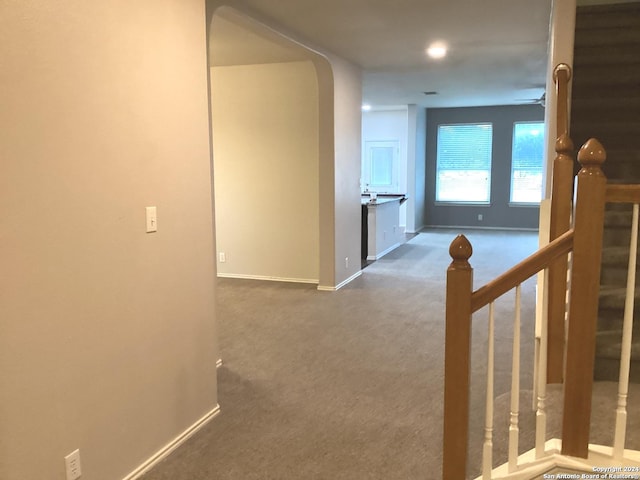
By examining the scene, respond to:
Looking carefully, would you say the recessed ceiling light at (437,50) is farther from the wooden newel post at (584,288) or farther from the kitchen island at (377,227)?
the wooden newel post at (584,288)

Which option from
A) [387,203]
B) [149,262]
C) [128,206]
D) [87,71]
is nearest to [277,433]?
[149,262]

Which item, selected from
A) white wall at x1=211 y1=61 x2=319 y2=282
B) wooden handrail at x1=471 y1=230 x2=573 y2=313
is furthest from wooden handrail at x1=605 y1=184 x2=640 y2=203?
white wall at x1=211 y1=61 x2=319 y2=282

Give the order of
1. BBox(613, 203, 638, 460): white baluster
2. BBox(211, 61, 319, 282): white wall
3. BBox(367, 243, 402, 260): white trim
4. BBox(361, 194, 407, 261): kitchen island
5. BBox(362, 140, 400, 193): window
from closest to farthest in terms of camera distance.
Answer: BBox(613, 203, 638, 460): white baluster, BBox(211, 61, 319, 282): white wall, BBox(361, 194, 407, 261): kitchen island, BBox(367, 243, 402, 260): white trim, BBox(362, 140, 400, 193): window

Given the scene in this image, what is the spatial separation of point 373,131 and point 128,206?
9.97 m

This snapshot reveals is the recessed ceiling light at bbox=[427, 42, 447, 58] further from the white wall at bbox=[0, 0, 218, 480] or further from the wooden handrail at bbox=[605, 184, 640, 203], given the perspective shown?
the wooden handrail at bbox=[605, 184, 640, 203]

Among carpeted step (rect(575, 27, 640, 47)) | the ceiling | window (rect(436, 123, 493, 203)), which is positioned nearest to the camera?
the ceiling

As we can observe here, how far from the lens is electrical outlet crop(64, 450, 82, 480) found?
2.07m

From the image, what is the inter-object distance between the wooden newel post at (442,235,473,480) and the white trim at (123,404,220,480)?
4.78 ft

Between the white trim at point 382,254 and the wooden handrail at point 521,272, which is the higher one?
the wooden handrail at point 521,272

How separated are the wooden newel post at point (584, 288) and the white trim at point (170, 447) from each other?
1.87m

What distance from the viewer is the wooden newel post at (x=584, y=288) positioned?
5.72 feet

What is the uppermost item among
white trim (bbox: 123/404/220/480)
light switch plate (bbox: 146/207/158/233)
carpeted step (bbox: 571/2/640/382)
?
carpeted step (bbox: 571/2/640/382)

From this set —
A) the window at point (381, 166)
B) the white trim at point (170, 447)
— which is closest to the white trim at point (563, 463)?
the white trim at point (170, 447)

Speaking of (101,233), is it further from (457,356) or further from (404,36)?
(404,36)
